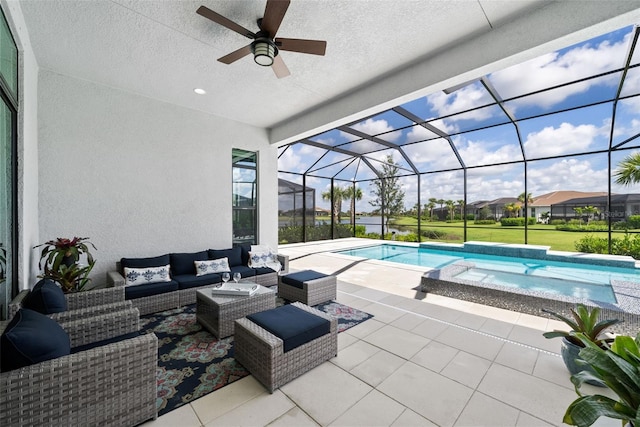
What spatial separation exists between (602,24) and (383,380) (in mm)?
3707

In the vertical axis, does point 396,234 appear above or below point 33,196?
below

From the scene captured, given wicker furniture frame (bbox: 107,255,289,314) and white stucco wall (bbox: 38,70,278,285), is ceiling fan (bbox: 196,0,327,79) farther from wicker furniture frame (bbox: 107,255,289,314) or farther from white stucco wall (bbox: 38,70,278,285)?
wicker furniture frame (bbox: 107,255,289,314)

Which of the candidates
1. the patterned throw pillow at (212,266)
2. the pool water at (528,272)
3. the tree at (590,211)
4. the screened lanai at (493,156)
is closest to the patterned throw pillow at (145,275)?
the patterned throw pillow at (212,266)

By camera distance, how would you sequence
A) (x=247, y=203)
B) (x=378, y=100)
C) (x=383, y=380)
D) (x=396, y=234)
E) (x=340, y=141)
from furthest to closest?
(x=396, y=234) → (x=340, y=141) → (x=247, y=203) → (x=378, y=100) → (x=383, y=380)

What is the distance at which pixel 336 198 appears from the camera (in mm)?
12750

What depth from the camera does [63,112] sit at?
378 centimetres

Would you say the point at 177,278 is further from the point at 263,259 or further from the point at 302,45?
the point at 302,45

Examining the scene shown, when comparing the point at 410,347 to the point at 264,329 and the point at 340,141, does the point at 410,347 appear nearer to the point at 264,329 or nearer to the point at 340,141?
the point at 264,329

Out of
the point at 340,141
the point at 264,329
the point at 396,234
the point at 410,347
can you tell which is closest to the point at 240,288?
the point at 264,329

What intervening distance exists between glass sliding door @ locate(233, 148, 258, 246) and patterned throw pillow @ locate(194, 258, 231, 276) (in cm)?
114

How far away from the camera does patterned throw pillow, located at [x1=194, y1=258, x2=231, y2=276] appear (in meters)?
4.38

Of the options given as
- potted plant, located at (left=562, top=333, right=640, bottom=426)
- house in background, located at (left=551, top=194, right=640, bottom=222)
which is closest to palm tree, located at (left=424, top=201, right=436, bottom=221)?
house in background, located at (left=551, top=194, right=640, bottom=222)

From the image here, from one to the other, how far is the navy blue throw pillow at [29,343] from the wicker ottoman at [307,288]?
2678 millimetres

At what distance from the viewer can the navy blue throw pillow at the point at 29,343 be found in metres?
1.40
